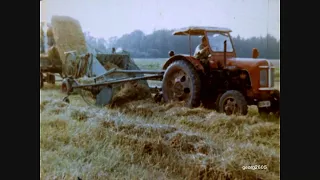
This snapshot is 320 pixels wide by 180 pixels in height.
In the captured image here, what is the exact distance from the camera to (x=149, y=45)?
11.0ft

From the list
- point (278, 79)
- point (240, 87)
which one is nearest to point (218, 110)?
point (240, 87)

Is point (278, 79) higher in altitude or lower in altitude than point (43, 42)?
lower

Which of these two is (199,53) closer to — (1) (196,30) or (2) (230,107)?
(1) (196,30)

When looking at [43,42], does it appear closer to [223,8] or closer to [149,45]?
[149,45]

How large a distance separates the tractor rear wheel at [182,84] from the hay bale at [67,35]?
53 cm

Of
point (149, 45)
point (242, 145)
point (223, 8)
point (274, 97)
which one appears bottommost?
point (242, 145)

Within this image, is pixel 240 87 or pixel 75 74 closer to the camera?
pixel 240 87

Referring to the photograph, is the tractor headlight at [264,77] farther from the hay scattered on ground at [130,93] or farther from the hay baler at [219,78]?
the hay scattered on ground at [130,93]

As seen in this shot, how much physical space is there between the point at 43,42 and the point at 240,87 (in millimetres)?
1199

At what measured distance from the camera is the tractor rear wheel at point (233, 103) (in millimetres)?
3318

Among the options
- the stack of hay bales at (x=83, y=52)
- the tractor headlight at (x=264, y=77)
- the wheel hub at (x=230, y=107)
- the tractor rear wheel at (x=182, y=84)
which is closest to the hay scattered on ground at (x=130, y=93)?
the stack of hay bales at (x=83, y=52)

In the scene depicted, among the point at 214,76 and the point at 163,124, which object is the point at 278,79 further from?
the point at 163,124

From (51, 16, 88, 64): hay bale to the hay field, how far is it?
358mm

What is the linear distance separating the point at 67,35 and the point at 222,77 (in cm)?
96
